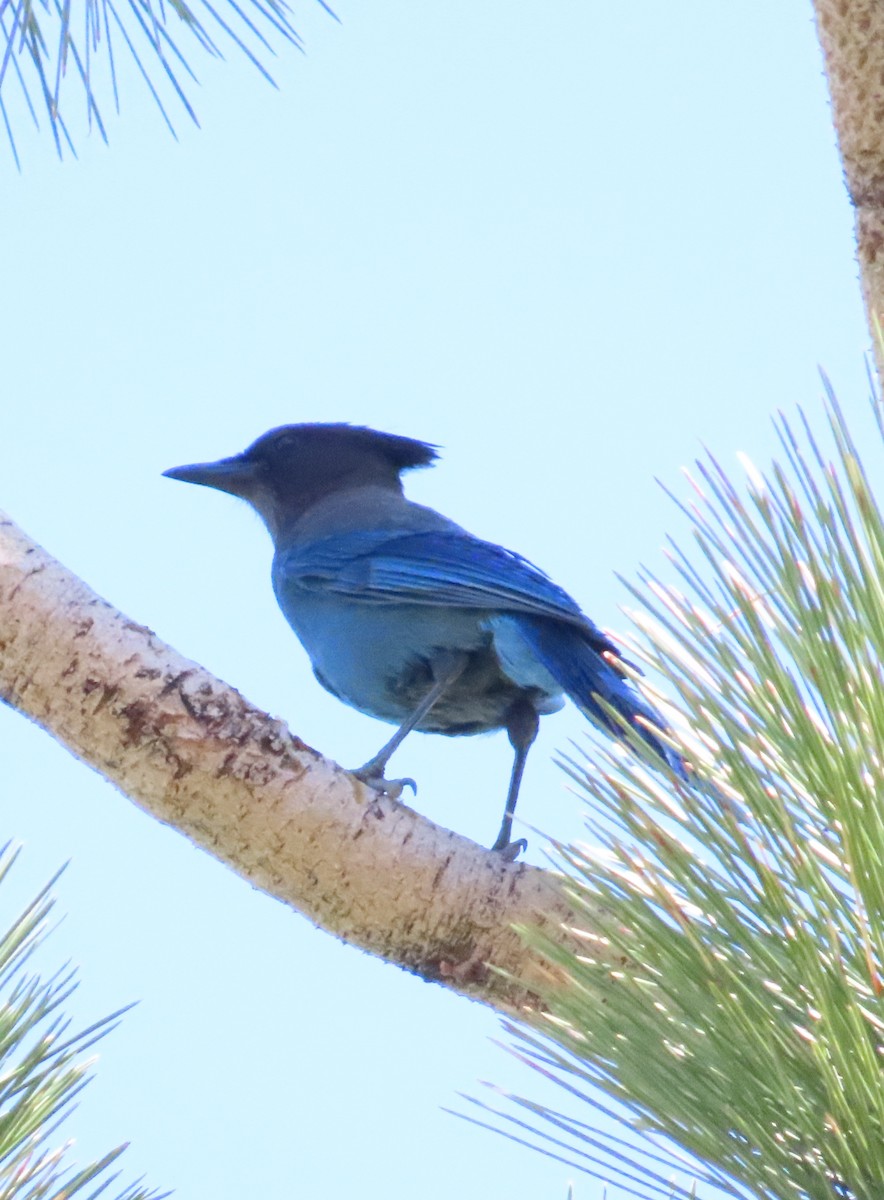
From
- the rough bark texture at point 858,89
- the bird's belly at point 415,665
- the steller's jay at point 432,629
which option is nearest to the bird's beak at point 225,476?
the steller's jay at point 432,629

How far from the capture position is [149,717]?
2.09m

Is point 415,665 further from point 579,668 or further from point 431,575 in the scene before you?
point 579,668

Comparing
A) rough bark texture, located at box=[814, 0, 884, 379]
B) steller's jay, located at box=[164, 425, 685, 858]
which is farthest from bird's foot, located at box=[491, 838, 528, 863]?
rough bark texture, located at box=[814, 0, 884, 379]

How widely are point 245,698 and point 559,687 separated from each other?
1.26 m

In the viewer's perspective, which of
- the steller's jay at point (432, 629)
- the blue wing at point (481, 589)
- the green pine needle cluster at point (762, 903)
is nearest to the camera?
the green pine needle cluster at point (762, 903)

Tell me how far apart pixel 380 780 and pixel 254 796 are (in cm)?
89

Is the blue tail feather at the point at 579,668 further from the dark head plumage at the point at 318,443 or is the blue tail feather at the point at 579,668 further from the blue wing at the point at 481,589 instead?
the dark head plumage at the point at 318,443

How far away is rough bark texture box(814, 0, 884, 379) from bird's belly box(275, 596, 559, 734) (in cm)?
166

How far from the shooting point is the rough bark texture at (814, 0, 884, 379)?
2041mm

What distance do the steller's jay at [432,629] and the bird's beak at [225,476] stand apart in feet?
0.97

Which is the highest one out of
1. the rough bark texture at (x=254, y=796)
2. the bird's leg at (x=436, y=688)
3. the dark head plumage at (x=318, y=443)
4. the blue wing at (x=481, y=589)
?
the dark head plumage at (x=318, y=443)

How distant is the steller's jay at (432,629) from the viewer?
3291mm

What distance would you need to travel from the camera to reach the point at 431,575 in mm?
3701

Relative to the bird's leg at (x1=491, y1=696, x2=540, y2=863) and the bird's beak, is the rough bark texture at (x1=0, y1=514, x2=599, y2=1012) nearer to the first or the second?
the bird's leg at (x1=491, y1=696, x2=540, y2=863)
